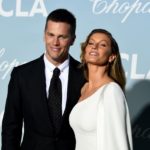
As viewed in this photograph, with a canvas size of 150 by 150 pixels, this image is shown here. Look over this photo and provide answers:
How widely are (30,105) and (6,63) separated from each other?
63cm

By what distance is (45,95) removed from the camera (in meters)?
1.72

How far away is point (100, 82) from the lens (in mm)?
1605

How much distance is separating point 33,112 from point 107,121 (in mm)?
354

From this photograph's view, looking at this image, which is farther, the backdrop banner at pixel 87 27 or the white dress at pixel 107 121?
the backdrop banner at pixel 87 27

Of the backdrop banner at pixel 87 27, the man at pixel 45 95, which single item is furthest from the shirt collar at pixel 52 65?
the backdrop banner at pixel 87 27

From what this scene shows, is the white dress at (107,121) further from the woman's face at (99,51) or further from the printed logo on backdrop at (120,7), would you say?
the printed logo on backdrop at (120,7)

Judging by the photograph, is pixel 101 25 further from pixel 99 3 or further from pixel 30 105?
pixel 30 105

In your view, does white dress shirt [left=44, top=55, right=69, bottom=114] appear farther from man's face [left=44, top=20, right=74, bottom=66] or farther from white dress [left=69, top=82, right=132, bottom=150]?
white dress [left=69, top=82, right=132, bottom=150]

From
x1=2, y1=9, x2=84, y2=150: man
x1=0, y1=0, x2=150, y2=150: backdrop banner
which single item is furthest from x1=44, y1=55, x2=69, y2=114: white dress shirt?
x1=0, y1=0, x2=150, y2=150: backdrop banner

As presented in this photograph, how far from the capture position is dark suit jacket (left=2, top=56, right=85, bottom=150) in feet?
5.59

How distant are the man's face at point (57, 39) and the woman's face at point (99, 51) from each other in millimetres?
109

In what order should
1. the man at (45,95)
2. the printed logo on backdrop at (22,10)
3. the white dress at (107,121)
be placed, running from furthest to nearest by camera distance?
the printed logo on backdrop at (22,10) → the man at (45,95) → the white dress at (107,121)

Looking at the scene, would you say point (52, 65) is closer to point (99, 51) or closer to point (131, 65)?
point (99, 51)

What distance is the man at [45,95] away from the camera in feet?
5.57
